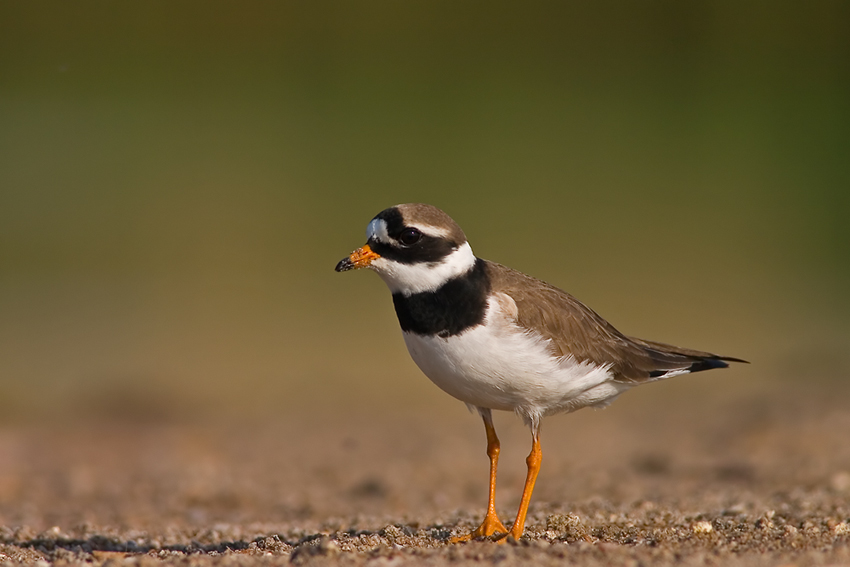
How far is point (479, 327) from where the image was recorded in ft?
15.5

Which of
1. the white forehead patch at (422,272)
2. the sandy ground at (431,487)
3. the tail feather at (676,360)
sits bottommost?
the sandy ground at (431,487)

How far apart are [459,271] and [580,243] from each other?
12386 mm

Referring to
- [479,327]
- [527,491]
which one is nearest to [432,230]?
[479,327]

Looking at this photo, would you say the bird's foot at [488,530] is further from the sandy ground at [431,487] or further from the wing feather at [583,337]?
the wing feather at [583,337]

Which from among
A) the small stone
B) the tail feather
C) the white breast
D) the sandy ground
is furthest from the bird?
the small stone

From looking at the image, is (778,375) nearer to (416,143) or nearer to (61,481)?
(61,481)

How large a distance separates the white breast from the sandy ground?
718 millimetres

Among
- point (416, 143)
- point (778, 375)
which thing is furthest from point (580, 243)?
point (778, 375)

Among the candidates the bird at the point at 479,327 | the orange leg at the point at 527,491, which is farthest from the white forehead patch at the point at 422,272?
the orange leg at the point at 527,491

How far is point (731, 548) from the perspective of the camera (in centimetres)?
432

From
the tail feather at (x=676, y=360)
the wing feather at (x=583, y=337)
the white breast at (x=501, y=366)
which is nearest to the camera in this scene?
the white breast at (x=501, y=366)

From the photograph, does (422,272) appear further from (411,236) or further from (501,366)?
(501,366)

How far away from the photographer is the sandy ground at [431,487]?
4.54 m

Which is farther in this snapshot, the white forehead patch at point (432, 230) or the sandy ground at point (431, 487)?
the white forehead patch at point (432, 230)
